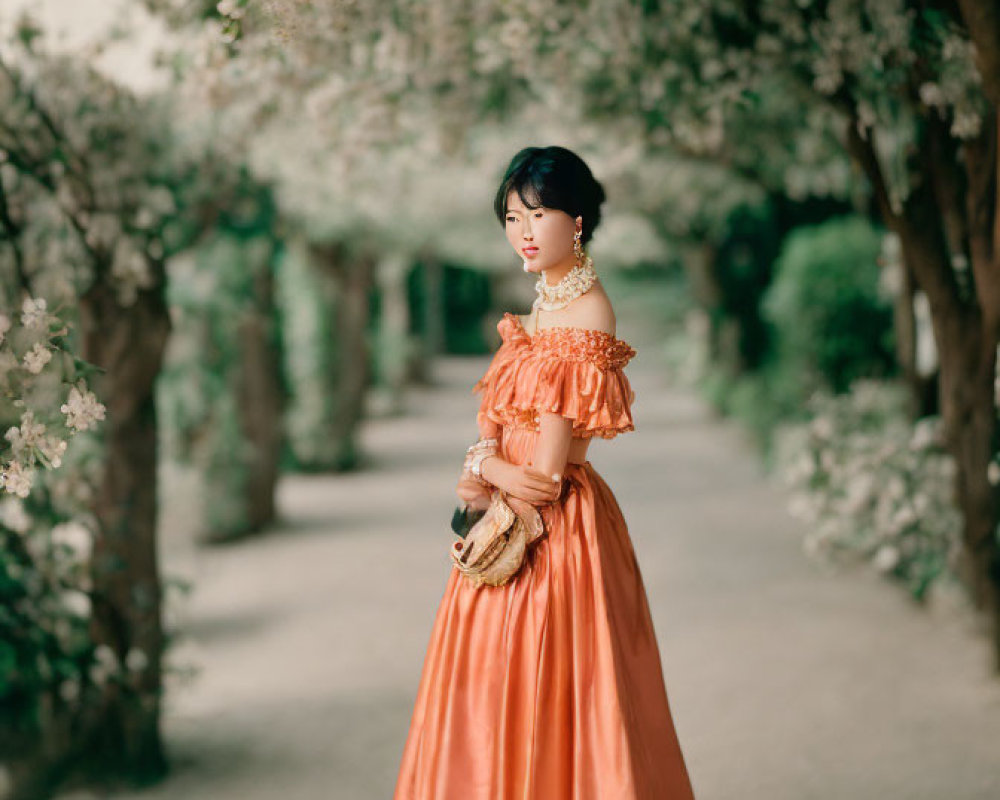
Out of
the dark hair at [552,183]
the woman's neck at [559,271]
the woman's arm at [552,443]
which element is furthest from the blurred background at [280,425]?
the woman's arm at [552,443]

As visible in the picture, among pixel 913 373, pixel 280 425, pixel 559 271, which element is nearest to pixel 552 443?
pixel 559 271

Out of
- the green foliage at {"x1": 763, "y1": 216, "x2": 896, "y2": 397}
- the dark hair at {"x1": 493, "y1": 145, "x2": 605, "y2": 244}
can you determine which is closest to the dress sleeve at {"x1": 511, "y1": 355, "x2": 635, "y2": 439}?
the dark hair at {"x1": 493, "y1": 145, "x2": 605, "y2": 244}

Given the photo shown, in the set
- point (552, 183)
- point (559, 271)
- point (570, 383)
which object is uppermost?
point (552, 183)

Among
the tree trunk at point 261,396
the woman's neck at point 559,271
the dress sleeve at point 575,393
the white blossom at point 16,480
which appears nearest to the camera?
the white blossom at point 16,480

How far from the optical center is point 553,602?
251cm

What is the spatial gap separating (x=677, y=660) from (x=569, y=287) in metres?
3.72

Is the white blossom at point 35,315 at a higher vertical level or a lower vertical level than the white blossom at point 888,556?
higher

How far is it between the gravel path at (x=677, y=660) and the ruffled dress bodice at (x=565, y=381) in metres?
2.18

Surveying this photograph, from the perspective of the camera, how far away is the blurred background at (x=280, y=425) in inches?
150

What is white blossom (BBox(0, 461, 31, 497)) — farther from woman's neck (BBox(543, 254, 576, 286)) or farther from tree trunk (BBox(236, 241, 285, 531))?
tree trunk (BBox(236, 241, 285, 531))

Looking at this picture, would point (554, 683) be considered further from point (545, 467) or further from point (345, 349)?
point (345, 349)

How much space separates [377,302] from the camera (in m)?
21.4

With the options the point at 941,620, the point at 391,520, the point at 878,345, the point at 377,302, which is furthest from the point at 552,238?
the point at 377,302

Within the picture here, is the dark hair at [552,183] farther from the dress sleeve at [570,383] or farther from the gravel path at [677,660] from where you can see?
the gravel path at [677,660]
